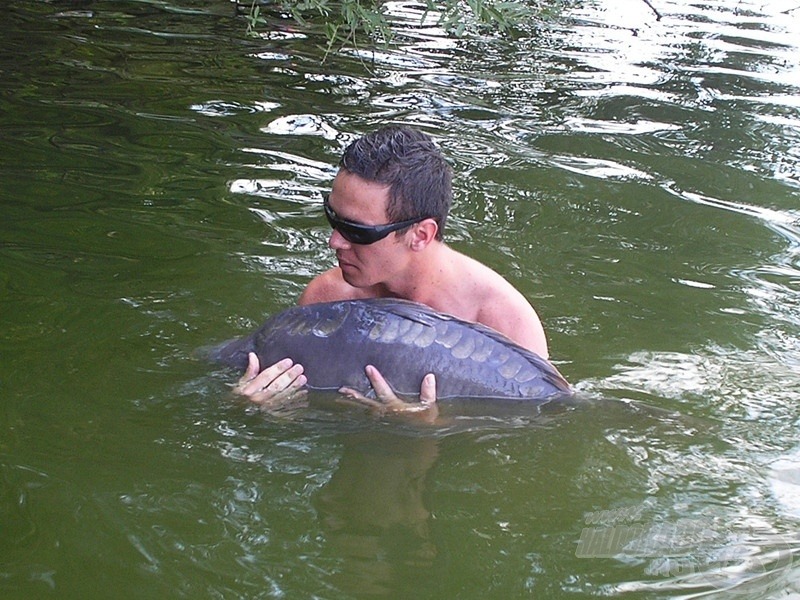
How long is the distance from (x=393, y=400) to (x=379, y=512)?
504 millimetres

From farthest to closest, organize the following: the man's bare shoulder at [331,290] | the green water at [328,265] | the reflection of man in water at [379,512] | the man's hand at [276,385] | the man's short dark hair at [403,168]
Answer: the man's bare shoulder at [331,290] < the man's hand at [276,385] < the man's short dark hair at [403,168] < the green water at [328,265] < the reflection of man in water at [379,512]

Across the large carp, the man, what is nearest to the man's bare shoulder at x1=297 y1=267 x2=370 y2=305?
the man

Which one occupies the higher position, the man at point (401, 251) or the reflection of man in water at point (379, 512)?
the man at point (401, 251)

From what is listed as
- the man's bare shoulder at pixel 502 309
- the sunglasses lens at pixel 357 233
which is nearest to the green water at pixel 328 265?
the man's bare shoulder at pixel 502 309

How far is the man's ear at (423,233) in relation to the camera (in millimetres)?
4113

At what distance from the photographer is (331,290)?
15.4 ft

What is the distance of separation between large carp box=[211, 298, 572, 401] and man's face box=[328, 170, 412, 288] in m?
0.12

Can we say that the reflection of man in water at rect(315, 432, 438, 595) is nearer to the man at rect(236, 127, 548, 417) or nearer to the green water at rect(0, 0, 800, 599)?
the green water at rect(0, 0, 800, 599)

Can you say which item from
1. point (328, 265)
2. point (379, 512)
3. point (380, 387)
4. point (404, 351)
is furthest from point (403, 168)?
point (328, 265)

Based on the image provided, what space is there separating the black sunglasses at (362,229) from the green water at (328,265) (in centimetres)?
69

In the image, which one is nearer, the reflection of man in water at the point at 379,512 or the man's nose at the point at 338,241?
the reflection of man in water at the point at 379,512

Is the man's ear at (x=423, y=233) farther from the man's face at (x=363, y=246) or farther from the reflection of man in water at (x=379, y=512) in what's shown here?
the reflection of man in water at (x=379, y=512)

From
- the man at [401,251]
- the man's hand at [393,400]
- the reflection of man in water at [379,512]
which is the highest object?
the man at [401,251]

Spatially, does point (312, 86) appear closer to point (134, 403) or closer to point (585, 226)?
point (585, 226)
